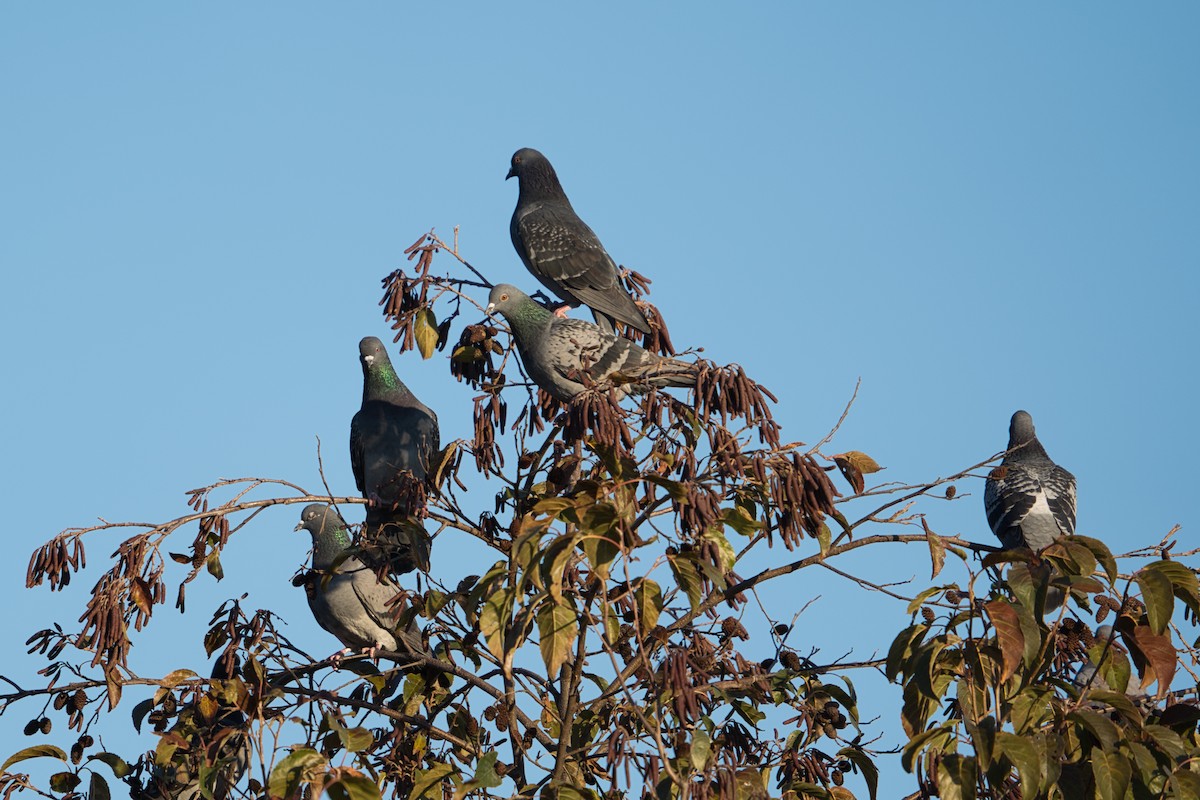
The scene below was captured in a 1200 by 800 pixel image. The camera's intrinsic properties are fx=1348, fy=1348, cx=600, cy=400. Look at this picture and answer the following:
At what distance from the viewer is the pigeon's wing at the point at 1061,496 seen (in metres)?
7.36

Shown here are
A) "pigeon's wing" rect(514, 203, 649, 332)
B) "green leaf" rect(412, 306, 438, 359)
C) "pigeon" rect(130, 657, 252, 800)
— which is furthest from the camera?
"pigeon's wing" rect(514, 203, 649, 332)

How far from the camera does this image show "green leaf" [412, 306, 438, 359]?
5473 mm

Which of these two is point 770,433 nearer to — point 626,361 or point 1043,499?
point 626,361

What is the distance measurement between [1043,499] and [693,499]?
4418mm

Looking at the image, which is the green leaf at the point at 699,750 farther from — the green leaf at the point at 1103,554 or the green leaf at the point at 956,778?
the green leaf at the point at 1103,554

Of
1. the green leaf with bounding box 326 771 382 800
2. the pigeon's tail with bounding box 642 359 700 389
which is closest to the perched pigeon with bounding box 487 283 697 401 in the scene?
the pigeon's tail with bounding box 642 359 700 389

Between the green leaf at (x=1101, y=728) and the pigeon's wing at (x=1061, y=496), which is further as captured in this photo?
the pigeon's wing at (x=1061, y=496)

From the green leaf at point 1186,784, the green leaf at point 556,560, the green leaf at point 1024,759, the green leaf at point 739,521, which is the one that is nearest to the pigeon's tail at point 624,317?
the green leaf at point 739,521

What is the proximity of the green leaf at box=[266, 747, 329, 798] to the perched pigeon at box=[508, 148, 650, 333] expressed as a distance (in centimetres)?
326

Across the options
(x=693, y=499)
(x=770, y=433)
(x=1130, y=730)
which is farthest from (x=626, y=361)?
(x=1130, y=730)

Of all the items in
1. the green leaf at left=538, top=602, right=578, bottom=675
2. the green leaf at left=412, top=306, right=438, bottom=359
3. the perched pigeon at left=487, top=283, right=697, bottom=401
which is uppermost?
the perched pigeon at left=487, top=283, right=697, bottom=401

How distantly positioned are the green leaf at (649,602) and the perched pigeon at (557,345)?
1.90m

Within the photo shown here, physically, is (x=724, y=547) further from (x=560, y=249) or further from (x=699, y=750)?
(x=560, y=249)

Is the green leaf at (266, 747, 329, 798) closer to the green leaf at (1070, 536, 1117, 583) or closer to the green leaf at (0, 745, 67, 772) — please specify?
the green leaf at (0, 745, 67, 772)
